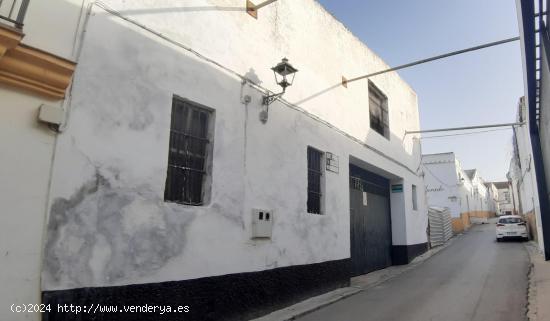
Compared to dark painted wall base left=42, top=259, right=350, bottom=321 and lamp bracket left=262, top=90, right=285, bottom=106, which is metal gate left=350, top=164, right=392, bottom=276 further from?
lamp bracket left=262, top=90, right=285, bottom=106

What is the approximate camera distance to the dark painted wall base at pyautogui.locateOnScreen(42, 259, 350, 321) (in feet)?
12.2

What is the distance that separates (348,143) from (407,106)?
5.82 meters

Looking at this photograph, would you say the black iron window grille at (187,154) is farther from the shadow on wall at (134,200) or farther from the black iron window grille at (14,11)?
the black iron window grille at (14,11)

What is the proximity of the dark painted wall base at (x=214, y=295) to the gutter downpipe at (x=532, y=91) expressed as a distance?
234 inches

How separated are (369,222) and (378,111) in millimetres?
3491

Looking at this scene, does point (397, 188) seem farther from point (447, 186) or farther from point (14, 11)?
point (447, 186)

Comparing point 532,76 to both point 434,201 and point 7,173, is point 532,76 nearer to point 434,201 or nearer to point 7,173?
point 7,173

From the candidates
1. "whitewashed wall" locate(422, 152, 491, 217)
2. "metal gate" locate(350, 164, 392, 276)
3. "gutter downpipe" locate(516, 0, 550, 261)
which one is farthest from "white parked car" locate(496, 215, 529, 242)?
"whitewashed wall" locate(422, 152, 491, 217)

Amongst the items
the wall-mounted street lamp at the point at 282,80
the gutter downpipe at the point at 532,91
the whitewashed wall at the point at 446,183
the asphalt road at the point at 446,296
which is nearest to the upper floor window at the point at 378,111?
Result: the gutter downpipe at the point at 532,91

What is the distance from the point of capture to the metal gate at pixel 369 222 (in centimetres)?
1005

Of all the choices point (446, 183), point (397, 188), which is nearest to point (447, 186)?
point (446, 183)

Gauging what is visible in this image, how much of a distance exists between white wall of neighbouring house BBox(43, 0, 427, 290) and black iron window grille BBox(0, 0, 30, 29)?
2.17 ft

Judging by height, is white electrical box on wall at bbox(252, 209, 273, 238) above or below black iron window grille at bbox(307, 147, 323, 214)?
below

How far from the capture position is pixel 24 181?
3.37 m
